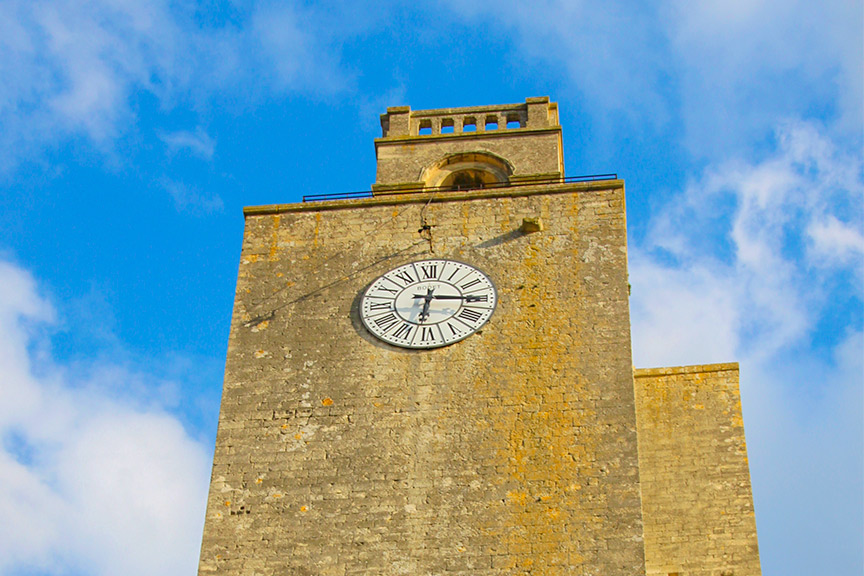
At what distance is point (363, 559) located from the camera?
19.4m

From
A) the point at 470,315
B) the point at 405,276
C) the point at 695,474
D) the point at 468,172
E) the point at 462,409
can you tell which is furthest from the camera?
the point at 468,172

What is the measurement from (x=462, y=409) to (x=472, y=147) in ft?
22.9

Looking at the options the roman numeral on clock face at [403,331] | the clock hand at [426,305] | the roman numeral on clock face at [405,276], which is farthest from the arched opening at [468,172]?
the roman numeral on clock face at [403,331]

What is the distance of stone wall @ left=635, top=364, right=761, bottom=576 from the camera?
67.6ft

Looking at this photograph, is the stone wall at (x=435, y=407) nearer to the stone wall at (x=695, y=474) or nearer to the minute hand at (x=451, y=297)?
the minute hand at (x=451, y=297)

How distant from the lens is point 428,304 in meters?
22.2

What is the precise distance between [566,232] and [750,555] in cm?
564

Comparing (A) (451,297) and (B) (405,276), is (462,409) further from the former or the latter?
(B) (405,276)

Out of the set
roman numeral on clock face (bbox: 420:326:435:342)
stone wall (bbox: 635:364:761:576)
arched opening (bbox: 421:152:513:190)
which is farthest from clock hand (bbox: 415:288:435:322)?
arched opening (bbox: 421:152:513:190)

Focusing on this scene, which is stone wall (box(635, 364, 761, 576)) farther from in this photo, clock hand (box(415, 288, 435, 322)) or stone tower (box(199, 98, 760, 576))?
clock hand (box(415, 288, 435, 322))

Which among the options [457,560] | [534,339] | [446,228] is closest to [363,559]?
[457,560]

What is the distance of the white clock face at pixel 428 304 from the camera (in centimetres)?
2177

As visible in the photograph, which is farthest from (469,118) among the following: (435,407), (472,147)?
(435,407)

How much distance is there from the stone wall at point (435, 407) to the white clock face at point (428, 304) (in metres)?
0.22
